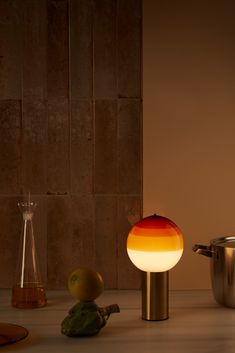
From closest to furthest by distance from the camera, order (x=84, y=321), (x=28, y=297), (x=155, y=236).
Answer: (x=84, y=321), (x=155, y=236), (x=28, y=297)

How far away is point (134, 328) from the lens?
1.16 metres

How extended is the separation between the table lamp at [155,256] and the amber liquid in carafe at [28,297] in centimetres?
26

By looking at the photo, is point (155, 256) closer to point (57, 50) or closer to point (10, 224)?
point (10, 224)

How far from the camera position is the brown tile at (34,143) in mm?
1478

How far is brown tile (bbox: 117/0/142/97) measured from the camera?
57.1 inches

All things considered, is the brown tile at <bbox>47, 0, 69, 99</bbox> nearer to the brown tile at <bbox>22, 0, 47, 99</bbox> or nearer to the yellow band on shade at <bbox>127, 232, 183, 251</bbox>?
the brown tile at <bbox>22, 0, 47, 99</bbox>

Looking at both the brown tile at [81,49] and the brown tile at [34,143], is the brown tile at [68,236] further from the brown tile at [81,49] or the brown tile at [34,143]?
the brown tile at [81,49]

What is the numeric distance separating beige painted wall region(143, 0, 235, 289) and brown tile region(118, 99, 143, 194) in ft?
0.07

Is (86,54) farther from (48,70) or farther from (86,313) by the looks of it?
(86,313)

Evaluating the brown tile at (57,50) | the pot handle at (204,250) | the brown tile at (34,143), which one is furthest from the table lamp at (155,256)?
the brown tile at (57,50)

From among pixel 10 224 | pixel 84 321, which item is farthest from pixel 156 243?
pixel 10 224

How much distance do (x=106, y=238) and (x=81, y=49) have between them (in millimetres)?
501

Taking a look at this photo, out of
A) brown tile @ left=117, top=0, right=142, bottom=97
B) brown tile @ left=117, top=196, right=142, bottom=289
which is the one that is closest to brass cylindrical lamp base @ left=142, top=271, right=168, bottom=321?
brown tile @ left=117, top=196, right=142, bottom=289

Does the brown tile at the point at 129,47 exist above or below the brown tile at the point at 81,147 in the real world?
above
